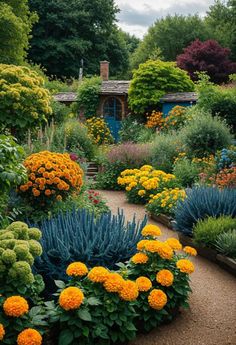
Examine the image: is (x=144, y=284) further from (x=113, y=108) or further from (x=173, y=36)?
(x=173, y=36)

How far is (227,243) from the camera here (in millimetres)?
5918

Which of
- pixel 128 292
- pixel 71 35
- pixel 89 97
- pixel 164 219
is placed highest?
pixel 71 35

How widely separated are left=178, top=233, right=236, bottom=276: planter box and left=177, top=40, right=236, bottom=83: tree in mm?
23153

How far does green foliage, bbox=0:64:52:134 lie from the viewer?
336 inches

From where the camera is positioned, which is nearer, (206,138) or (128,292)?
(128,292)

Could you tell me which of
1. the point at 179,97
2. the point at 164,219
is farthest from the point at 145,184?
the point at 179,97

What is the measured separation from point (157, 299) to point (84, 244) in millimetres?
1059

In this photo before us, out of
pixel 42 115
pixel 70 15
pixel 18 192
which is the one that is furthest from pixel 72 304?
pixel 70 15

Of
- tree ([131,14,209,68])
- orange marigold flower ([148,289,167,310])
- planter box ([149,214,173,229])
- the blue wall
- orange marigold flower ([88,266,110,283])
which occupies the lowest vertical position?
planter box ([149,214,173,229])

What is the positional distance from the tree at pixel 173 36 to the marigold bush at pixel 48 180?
3082 centimetres

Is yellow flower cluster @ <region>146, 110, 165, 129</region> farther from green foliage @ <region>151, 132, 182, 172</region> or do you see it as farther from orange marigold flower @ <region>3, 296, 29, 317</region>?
orange marigold flower @ <region>3, 296, 29, 317</region>

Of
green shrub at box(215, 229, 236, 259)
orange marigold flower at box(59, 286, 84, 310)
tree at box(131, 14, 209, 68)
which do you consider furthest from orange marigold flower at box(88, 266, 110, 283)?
tree at box(131, 14, 209, 68)

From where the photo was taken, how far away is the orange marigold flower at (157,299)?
395 cm

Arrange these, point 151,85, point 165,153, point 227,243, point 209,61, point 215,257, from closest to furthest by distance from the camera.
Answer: point 227,243 < point 215,257 < point 165,153 < point 151,85 < point 209,61
